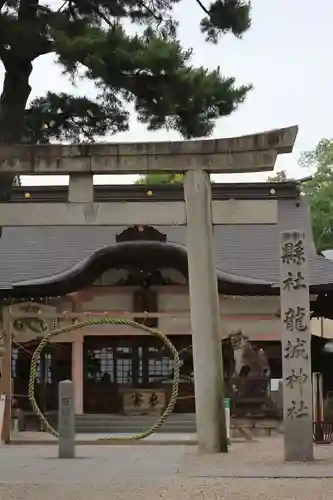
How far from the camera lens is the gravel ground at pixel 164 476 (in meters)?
8.33

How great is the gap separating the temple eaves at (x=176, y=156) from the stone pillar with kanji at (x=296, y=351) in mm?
1250

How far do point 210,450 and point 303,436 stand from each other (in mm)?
1310

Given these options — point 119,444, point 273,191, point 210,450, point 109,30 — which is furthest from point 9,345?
point 273,191

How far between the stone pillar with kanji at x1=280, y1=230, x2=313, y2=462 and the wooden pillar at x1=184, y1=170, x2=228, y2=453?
Answer: 911 millimetres

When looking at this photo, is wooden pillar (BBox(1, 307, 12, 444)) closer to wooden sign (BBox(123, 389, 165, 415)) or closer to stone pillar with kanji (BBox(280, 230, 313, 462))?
wooden sign (BBox(123, 389, 165, 415))

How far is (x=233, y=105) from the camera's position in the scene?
11.3m

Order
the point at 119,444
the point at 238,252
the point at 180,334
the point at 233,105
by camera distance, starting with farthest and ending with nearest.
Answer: the point at 238,252, the point at 180,334, the point at 119,444, the point at 233,105

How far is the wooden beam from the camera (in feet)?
38.7

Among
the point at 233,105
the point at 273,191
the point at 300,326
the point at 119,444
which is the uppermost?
the point at 273,191

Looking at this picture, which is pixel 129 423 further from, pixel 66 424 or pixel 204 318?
pixel 204 318

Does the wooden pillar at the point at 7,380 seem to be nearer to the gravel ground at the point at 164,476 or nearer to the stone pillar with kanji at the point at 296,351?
the gravel ground at the point at 164,476

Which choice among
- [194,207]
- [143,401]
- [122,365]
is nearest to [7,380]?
[143,401]

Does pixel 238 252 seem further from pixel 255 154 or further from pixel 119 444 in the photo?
pixel 255 154

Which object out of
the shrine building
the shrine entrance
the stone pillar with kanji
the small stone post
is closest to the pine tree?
the stone pillar with kanji
